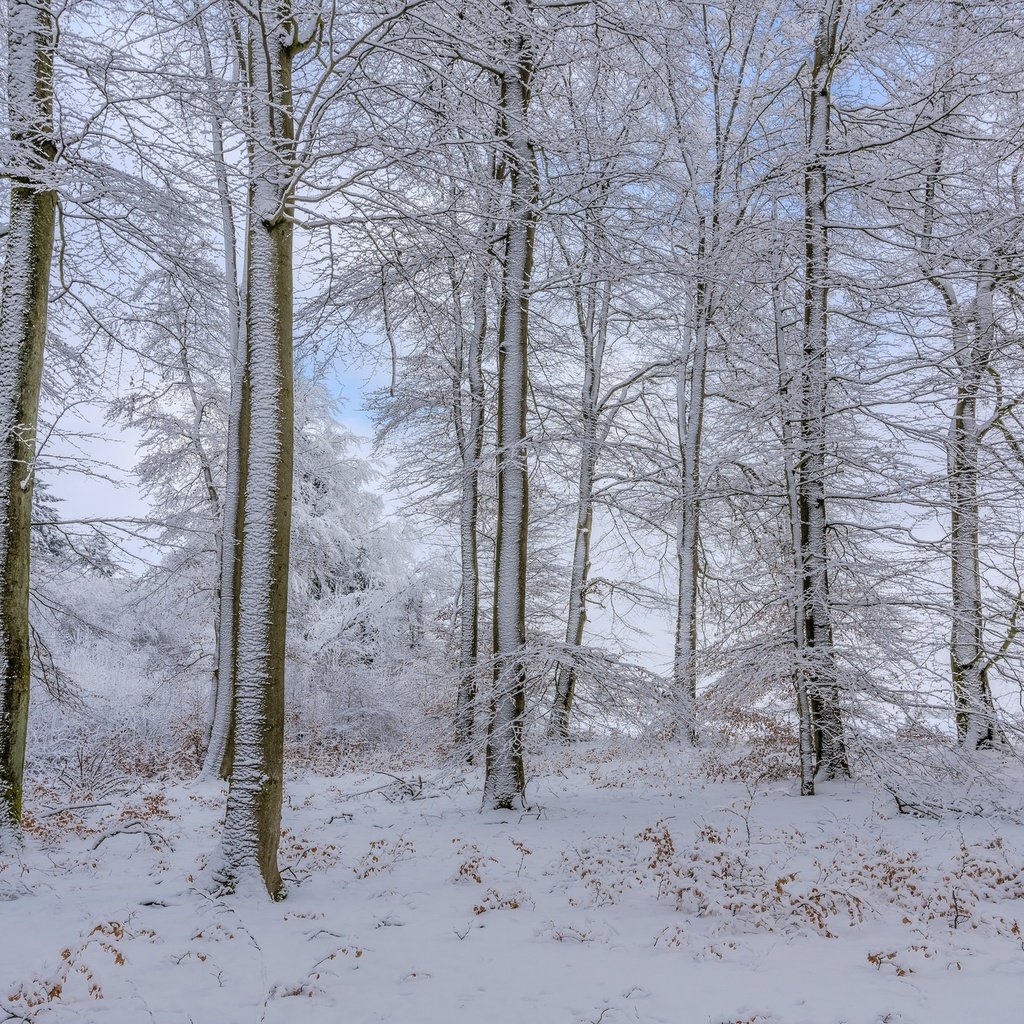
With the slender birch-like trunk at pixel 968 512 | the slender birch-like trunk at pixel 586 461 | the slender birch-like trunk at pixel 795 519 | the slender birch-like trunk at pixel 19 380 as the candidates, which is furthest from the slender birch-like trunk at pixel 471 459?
the slender birch-like trunk at pixel 968 512

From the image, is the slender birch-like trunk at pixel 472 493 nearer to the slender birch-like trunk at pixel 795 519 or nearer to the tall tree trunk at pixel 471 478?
the tall tree trunk at pixel 471 478

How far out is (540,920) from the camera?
17.2ft

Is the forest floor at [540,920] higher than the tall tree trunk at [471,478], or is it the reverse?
the tall tree trunk at [471,478]

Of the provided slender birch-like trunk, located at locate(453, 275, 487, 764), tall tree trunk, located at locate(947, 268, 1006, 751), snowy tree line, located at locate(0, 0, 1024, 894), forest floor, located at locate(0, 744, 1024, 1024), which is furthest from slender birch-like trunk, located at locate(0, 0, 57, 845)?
tall tree trunk, located at locate(947, 268, 1006, 751)

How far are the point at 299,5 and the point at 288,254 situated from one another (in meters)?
2.21

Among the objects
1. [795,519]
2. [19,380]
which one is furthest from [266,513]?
[795,519]

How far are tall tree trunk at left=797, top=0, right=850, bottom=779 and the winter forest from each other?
0.26ft

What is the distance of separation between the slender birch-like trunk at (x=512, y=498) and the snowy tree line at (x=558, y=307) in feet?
0.16

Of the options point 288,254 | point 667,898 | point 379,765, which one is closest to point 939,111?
point 288,254

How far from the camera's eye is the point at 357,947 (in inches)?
184

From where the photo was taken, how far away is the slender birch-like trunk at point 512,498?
27.7 ft

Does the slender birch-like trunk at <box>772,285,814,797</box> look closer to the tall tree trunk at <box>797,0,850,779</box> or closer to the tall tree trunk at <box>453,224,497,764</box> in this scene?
the tall tree trunk at <box>797,0,850,779</box>

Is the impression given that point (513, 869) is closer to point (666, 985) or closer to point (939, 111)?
point (666, 985)

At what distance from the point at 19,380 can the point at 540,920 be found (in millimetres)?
6813
